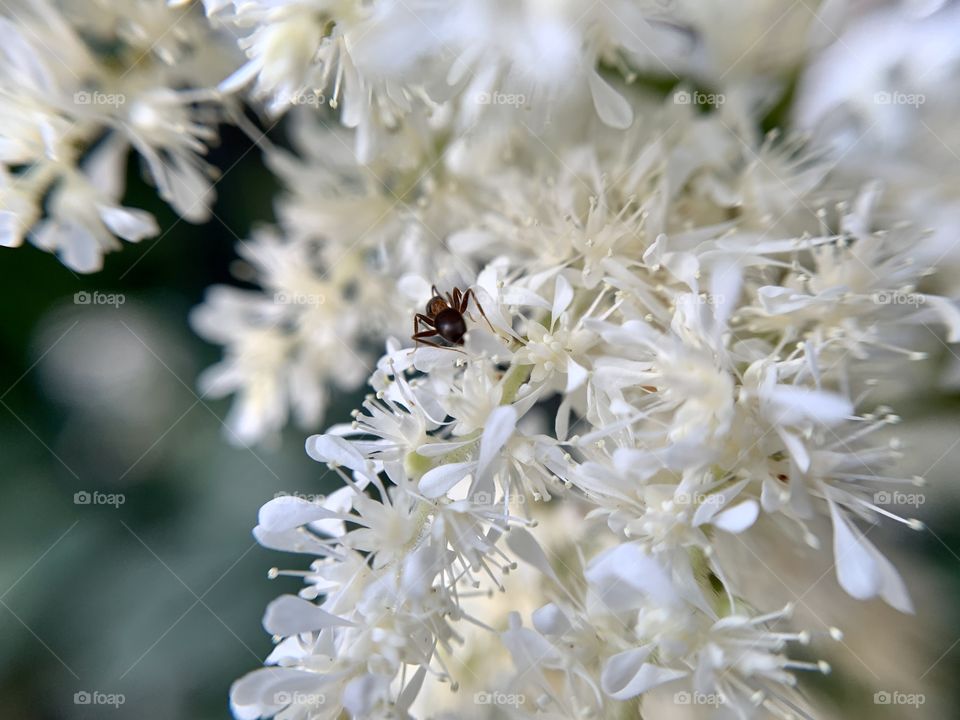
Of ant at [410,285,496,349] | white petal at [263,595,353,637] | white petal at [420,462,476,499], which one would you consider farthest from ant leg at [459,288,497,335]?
white petal at [263,595,353,637]

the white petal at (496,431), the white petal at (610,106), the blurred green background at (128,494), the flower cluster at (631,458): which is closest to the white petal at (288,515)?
the flower cluster at (631,458)

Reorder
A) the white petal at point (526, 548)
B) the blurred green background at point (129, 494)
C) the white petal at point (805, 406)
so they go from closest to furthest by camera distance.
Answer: the white petal at point (805, 406)
the white petal at point (526, 548)
the blurred green background at point (129, 494)

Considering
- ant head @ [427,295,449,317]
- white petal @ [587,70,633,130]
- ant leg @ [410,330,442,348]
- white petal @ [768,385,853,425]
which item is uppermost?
white petal @ [587,70,633,130]

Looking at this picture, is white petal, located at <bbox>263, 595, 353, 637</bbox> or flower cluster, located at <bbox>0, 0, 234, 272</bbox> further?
flower cluster, located at <bbox>0, 0, 234, 272</bbox>

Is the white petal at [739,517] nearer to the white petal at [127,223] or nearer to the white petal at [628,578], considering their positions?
the white petal at [628,578]

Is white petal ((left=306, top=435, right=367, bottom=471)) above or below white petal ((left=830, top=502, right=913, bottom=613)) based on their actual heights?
above

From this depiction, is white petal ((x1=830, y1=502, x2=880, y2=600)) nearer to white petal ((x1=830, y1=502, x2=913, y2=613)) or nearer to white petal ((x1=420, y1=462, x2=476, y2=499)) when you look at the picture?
white petal ((x1=830, y1=502, x2=913, y2=613))

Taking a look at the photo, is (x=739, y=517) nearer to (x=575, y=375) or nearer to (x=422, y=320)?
(x=575, y=375)
